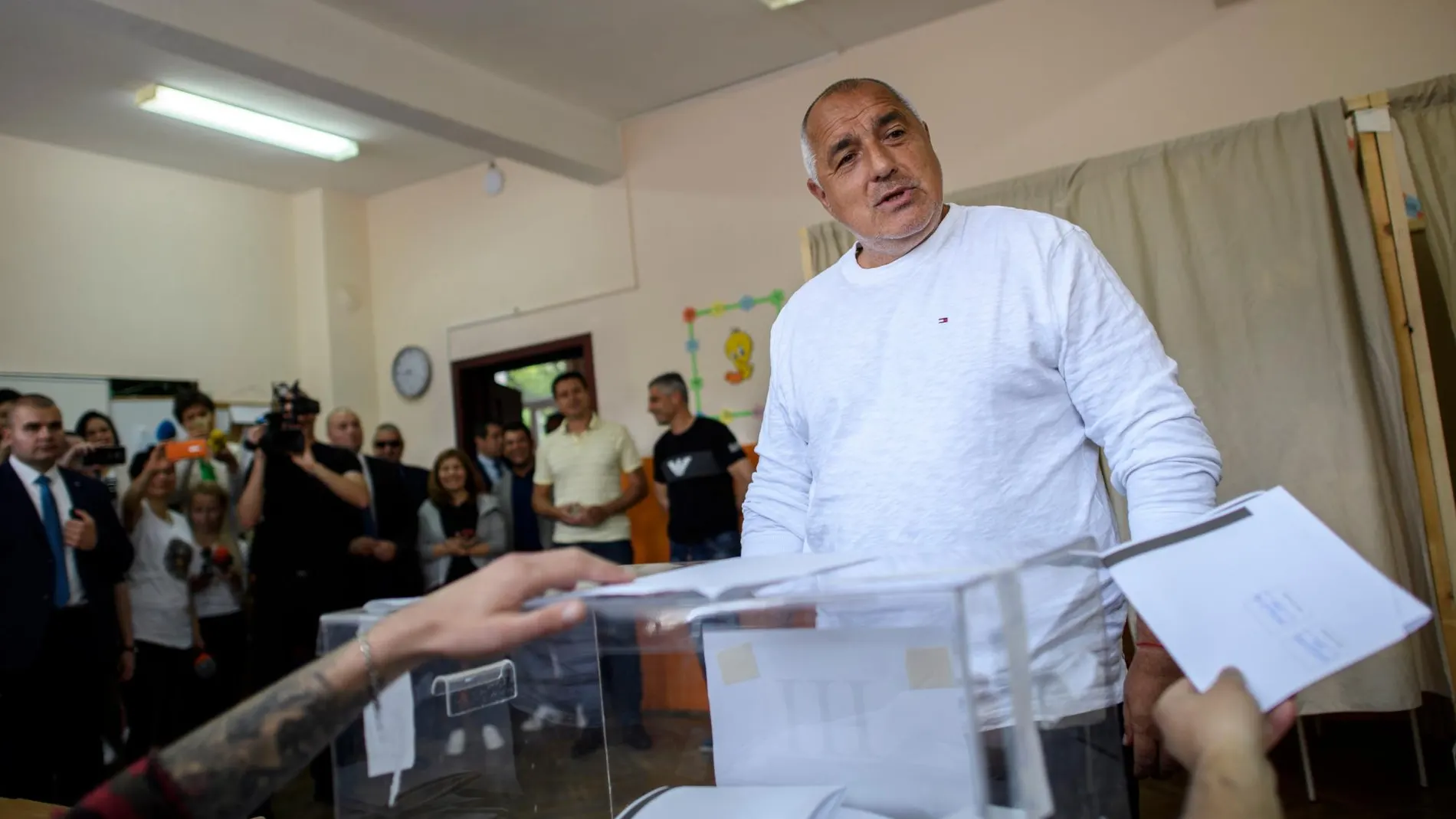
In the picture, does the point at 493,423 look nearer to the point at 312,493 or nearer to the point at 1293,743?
the point at 312,493

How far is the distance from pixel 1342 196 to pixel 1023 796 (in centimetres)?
286

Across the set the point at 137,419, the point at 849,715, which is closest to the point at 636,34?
the point at 137,419

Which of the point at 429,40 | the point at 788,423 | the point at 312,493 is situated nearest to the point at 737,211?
the point at 429,40

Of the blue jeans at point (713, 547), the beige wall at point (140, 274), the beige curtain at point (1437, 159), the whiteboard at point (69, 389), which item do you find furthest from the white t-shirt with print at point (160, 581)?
the beige curtain at point (1437, 159)

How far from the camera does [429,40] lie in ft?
14.4

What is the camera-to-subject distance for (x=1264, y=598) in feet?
2.23

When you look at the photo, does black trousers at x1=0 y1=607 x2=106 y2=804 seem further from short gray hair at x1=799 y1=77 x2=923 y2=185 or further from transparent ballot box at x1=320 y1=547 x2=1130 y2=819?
short gray hair at x1=799 y1=77 x2=923 y2=185

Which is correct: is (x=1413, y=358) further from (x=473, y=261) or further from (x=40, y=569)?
(x=473, y=261)

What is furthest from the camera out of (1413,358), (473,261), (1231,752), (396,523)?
(473,261)

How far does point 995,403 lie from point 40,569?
3.20 m

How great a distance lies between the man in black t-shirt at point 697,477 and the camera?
4340mm

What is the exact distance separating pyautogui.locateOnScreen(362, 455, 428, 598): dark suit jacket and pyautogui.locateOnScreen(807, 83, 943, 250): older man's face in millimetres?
3224

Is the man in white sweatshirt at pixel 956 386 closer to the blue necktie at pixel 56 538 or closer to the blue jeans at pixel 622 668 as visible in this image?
the blue jeans at pixel 622 668

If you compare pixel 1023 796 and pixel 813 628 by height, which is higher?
pixel 813 628
